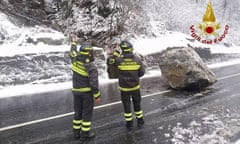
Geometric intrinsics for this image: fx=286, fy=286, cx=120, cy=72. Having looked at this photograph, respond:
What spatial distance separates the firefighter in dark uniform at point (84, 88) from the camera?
5473 millimetres

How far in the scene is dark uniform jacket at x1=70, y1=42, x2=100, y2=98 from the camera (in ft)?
17.9

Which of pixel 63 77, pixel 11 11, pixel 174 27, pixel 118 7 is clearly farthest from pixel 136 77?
pixel 174 27

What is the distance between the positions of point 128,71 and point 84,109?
4.69ft

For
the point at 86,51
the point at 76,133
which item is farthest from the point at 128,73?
the point at 76,133

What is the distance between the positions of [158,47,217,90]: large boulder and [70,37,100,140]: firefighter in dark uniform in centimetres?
574

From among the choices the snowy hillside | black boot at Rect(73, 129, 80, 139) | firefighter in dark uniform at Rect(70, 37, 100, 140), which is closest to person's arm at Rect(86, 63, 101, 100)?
firefighter in dark uniform at Rect(70, 37, 100, 140)

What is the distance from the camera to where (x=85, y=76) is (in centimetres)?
561

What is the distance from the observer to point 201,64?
1094 cm

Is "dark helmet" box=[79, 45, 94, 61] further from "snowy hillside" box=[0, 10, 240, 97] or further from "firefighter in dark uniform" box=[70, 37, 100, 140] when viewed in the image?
"snowy hillside" box=[0, 10, 240, 97]

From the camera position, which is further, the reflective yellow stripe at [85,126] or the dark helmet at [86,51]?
the reflective yellow stripe at [85,126]

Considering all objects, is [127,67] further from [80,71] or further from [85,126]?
[85,126]

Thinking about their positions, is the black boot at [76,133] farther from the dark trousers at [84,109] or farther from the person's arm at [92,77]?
the person's arm at [92,77]

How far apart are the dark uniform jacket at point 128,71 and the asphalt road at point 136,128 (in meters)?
0.98

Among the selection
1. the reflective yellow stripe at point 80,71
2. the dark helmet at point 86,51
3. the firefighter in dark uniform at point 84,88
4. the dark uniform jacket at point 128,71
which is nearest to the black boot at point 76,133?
the firefighter in dark uniform at point 84,88
